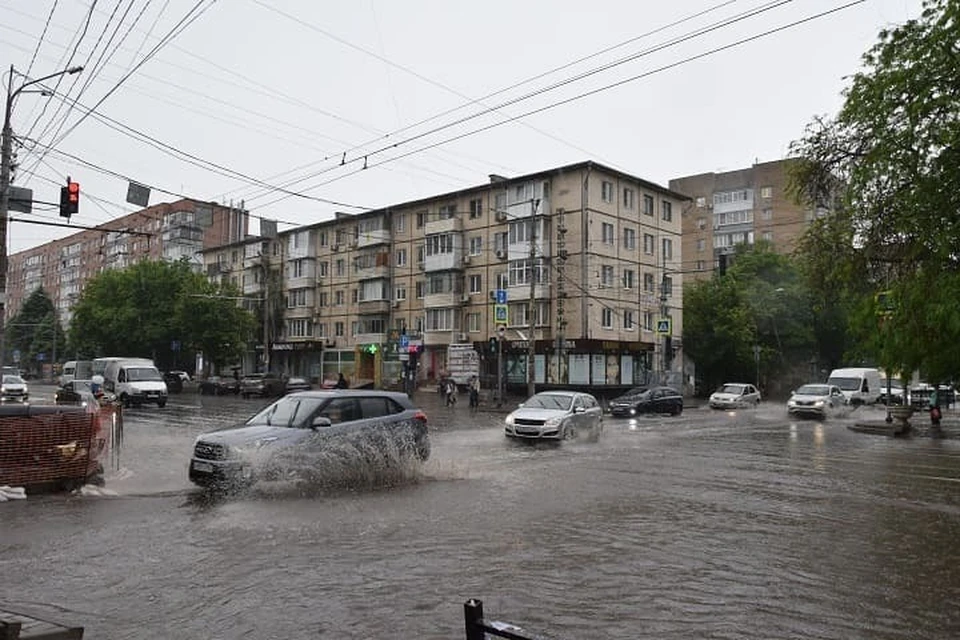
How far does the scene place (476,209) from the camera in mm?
52750

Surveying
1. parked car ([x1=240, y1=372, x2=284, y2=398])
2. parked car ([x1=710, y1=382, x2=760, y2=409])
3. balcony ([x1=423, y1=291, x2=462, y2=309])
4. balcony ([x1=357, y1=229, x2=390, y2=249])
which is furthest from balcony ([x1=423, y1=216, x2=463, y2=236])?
parked car ([x1=710, y1=382, x2=760, y2=409])

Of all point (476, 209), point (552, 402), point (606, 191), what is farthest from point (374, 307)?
point (552, 402)

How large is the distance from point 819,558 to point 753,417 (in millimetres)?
27885

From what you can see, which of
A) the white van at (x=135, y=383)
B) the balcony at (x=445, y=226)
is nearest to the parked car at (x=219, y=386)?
the white van at (x=135, y=383)

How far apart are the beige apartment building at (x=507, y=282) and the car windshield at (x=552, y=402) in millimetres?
15887

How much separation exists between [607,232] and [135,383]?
91.7 ft

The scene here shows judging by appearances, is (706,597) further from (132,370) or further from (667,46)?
(132,370)

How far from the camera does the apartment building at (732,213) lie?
2963 inches

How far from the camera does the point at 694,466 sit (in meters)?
15.5

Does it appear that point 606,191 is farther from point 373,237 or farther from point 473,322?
point 373,237

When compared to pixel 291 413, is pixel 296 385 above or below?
below

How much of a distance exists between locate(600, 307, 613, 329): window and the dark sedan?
34.7ft

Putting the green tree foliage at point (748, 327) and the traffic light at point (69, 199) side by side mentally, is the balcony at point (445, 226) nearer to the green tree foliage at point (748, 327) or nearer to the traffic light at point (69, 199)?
the green tree foliage at point (748, 327)

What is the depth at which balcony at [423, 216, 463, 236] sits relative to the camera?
53.0 meters
